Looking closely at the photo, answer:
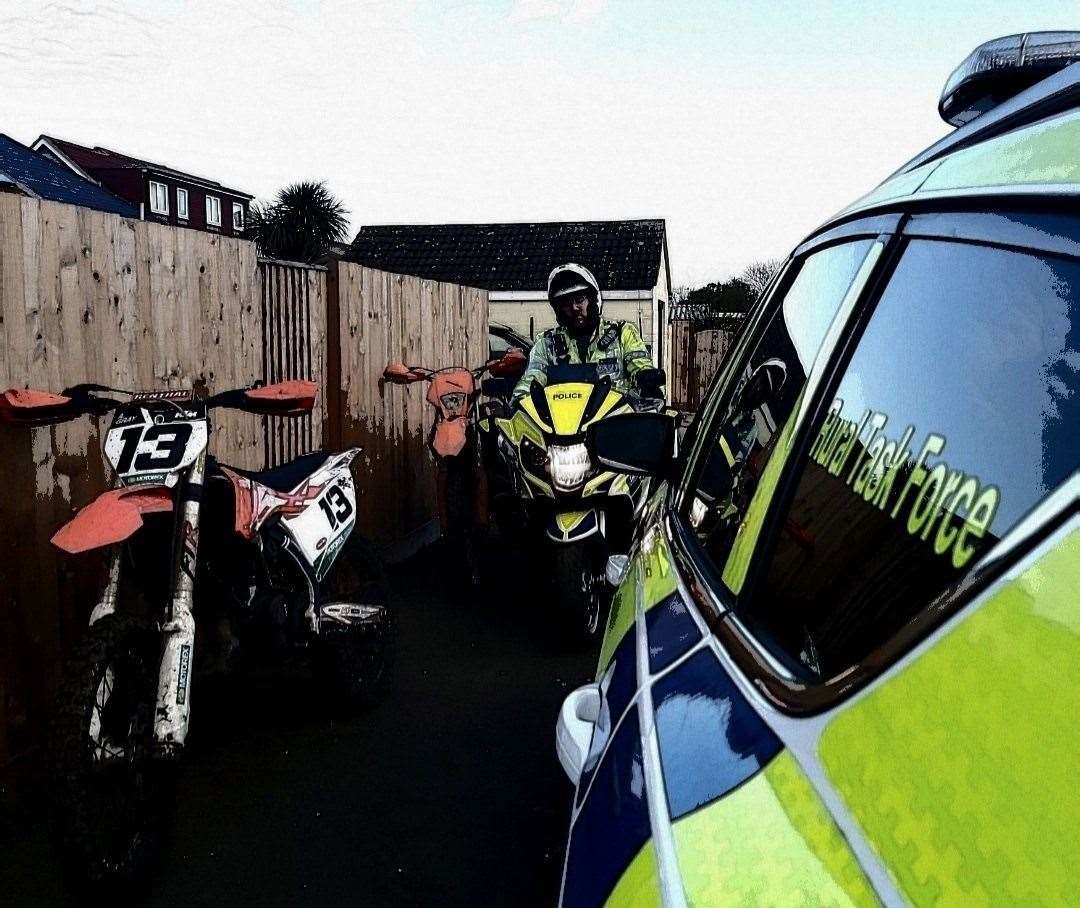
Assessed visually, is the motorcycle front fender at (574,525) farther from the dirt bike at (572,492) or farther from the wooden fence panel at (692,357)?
the wooden fence panel at (692,357)

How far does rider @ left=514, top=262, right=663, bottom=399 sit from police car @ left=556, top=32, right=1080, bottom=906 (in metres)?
4.86

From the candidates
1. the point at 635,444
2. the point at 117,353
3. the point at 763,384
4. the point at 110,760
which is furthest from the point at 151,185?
the point at 763,384

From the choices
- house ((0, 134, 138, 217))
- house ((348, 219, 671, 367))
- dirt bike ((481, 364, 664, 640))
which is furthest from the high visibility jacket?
house ((0, 134, 138, 217))

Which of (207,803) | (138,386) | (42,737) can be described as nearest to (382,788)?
(207,803)

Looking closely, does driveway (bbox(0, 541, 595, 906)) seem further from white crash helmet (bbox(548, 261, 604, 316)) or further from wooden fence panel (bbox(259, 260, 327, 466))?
white crash helmet (bbox(548, 261, 604, 316))

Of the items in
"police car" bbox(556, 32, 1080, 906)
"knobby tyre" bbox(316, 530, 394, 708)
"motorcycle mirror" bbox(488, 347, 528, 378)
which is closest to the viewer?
"police car" bbox(556, 32, 1080, 906)

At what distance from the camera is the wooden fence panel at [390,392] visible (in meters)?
6.93

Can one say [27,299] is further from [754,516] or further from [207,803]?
[754,516]

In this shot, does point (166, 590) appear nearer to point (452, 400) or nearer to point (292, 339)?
point (292, 339)

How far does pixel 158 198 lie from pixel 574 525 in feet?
204

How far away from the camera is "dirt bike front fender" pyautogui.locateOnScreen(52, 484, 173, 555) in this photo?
2.93m

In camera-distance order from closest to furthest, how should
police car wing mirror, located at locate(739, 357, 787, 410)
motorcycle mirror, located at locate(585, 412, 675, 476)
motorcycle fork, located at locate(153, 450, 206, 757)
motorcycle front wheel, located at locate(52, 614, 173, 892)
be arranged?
1. police car wing mirror, located at locate(739, 357, 787, 410)
2. motorcycle mirror, located at locate(585, 412, 675, 476)
3. motorcycle front wheel, located at locate(52, 614, 173, 892)
4. motorcycle fork, located at locate(153, 450, 206, 757)

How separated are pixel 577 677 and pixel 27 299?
9.58 feet

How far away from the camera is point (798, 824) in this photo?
82 centimetres
